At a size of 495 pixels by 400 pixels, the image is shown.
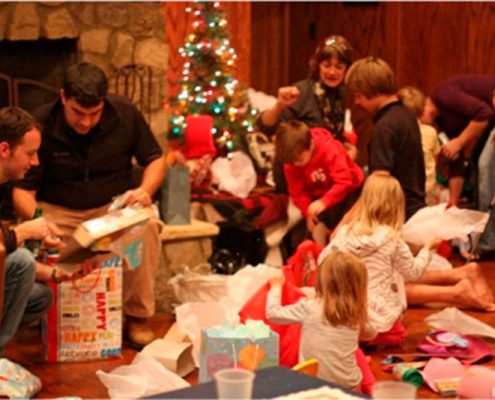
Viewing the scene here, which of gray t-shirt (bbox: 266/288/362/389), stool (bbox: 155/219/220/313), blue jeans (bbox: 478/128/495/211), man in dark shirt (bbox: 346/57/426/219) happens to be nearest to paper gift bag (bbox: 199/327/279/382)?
gray t-shirt (bbox: 266/288/362/389)

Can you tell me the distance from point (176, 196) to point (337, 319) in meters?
1.64

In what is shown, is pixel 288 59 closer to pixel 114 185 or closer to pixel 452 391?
pixel 114 185

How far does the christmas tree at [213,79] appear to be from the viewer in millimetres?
6672

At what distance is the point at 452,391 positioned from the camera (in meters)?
4.19

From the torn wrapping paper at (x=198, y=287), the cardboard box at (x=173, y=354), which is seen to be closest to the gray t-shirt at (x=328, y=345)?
the cardboard box at (x=173, y=354)

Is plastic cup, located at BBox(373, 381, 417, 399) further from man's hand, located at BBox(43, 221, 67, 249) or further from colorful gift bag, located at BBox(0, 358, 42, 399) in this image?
man's hand, located at BBox(43, 221, 67, 249)

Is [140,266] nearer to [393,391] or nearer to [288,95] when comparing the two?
[288,95]

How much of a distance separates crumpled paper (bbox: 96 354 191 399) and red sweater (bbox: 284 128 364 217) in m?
1.73

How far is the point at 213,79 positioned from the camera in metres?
6.72

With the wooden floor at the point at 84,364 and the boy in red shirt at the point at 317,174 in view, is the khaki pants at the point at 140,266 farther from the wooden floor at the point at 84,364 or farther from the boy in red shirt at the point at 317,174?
the boy in red shirt at the point at 317,174

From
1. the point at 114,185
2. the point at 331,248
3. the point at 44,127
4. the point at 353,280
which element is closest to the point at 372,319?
the point at 331,248

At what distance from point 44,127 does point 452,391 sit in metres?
2.06

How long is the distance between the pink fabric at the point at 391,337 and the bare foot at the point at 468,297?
0.55m

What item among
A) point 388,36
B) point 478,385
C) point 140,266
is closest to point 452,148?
point 388,36
